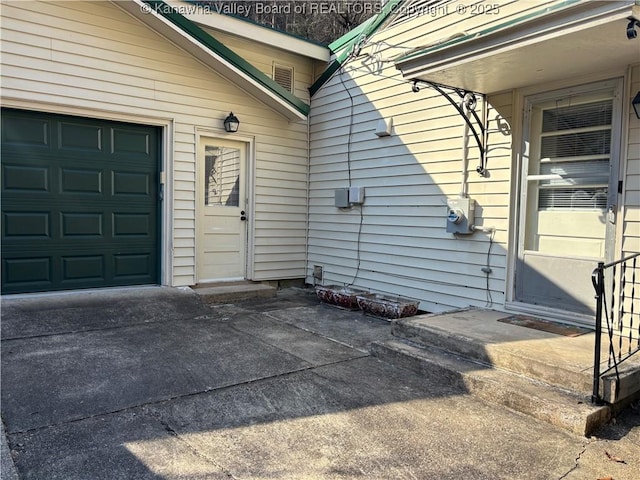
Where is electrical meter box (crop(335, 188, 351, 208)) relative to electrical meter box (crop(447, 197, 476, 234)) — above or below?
above

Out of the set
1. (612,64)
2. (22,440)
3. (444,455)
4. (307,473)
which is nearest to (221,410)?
(307,473)

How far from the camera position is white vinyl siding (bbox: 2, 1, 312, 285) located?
5.02 m

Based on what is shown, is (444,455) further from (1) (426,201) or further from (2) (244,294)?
(2) (244,294)

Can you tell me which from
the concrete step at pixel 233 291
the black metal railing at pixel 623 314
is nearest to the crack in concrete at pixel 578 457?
the black metal railing at pixel 623 314

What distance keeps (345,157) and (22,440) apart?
17.0 feet

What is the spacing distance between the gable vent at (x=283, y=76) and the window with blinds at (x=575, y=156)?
394 centimetres

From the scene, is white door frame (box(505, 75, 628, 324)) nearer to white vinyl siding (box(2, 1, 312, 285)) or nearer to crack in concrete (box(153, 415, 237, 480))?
crack in concrete (box(153, 415, 237, 480))

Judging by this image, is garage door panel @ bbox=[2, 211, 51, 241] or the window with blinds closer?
the window with blinds

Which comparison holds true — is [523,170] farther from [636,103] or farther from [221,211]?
[221,211]

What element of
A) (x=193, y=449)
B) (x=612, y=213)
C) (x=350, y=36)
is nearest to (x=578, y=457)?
(x=193, y=449)

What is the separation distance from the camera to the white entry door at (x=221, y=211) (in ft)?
21.0

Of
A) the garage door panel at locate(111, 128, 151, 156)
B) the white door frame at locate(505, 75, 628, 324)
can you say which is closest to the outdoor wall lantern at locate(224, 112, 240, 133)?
the garage door panel at locate(111, 128, 151, 156)

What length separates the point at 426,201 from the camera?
5.52 m

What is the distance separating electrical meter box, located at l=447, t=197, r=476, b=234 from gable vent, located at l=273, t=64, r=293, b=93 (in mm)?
3420
